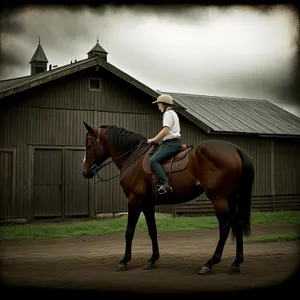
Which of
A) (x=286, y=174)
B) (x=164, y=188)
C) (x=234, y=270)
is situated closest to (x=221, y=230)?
(x=234, y=270)

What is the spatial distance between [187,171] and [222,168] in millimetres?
590

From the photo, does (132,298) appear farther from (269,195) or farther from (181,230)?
(269,195)

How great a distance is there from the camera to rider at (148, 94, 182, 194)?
26.2 ft

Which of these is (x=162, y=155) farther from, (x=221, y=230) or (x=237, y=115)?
(x=237, y=115)

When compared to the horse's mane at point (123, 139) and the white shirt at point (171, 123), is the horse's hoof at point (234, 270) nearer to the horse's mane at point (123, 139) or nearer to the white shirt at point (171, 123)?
the white shirt at point (171, 123)

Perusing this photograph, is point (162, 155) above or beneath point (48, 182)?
above

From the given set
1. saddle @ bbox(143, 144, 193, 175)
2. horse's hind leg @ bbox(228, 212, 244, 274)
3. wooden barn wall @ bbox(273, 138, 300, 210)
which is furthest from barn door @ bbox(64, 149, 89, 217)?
horse's hind leg @ bbox(228, 212, 244, 274)

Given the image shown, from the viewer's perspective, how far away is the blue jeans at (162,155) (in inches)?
314

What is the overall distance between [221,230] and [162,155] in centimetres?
155

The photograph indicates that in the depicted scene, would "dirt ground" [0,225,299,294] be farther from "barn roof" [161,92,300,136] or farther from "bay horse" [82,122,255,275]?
"barn roof" [161,92,300,136]

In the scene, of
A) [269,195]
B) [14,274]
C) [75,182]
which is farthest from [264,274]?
[269,195]

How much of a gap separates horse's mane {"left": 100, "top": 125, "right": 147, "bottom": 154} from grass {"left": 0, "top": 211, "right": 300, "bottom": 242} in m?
4.71

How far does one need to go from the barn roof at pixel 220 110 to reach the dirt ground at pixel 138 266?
5.75 m

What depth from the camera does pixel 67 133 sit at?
1623 cm
